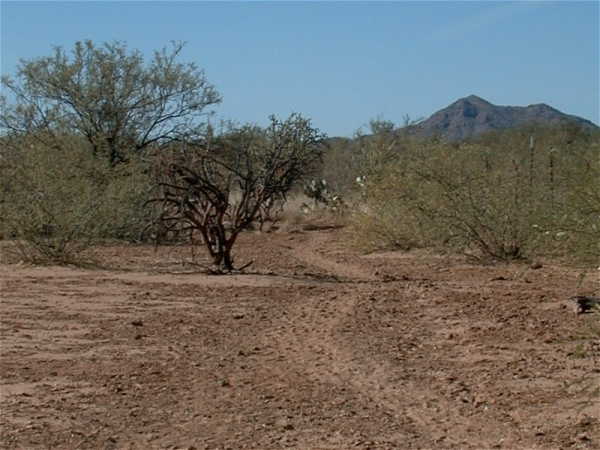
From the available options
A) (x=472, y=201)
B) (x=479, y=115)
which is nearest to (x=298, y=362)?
(x=472, y=201)

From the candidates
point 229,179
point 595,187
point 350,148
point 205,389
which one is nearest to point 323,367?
point 205,389

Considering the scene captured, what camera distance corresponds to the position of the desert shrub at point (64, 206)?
17516mm

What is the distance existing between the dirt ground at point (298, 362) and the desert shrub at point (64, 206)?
2224 millimetres

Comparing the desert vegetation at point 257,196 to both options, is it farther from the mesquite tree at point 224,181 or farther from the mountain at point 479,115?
the mountain at point 479,115

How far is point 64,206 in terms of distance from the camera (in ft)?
58.8

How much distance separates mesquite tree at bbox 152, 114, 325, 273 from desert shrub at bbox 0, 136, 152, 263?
112cm

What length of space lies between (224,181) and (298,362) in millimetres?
9305

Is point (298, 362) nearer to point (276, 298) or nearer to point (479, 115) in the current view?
point (276, 298)

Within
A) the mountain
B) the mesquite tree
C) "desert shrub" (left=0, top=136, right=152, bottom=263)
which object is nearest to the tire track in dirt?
the mesquite tree

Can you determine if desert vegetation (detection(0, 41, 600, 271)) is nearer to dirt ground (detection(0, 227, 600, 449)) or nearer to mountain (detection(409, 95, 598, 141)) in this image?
dirt ground (detection(0, 227, 600, 449))

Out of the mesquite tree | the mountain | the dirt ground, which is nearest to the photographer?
the dirt ground

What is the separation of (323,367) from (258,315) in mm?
3305

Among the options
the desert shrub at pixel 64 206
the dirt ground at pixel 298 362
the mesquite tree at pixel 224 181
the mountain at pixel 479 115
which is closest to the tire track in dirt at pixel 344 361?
the dirt ground at pixel 298 362

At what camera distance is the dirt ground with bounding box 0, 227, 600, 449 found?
255 inches
